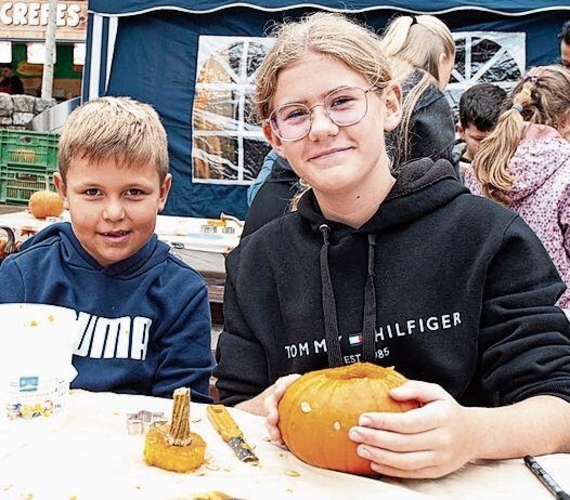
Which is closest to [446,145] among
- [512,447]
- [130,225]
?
[130,225]

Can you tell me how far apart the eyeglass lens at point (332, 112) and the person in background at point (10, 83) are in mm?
17579

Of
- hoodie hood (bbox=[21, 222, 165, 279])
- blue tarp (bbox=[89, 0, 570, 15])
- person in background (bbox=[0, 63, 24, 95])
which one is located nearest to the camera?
hoodie hood (bbox=[21, 222, 165, 279])

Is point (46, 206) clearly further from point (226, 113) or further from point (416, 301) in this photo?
point (226, 113)

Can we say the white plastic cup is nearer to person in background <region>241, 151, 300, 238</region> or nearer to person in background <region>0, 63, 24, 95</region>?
person in background <region>241, 151, 300, 238</region>

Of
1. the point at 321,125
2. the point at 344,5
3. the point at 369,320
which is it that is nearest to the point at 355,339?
the point at 369,320

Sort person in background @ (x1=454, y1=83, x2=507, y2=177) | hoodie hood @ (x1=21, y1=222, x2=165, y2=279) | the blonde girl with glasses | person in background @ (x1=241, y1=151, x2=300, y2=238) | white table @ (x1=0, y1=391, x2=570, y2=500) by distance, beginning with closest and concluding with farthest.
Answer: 1. white table @ (x1=0, y1=391, x2=570, y2=500)
2. the blonde girl with glasses
3. hoodie hood @ (x1=21, y1=222, x2=165, y2=279)
4. person in background @ (x1=241, y1=151, x2=300, y2=238)
5. person in background @ (x1=454, y1=83, x2=507, y2=177)

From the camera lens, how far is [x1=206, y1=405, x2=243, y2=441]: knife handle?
1.30m

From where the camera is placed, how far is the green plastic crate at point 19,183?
27.2ft

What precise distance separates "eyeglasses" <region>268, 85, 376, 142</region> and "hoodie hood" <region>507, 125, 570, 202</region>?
1923mm

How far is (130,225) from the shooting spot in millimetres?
2078

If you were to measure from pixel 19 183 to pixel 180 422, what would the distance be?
25.7ft

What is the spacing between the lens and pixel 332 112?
60.1 inches

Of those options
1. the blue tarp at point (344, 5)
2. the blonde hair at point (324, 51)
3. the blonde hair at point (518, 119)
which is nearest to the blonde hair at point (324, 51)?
the blonde hair at point (324, 51)

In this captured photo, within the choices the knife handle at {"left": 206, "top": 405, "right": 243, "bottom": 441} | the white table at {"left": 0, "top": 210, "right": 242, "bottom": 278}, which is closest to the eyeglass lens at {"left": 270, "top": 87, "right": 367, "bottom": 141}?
the knife handle at {"left": 206, "top": 405, "right": 243, "bottom": 441}
